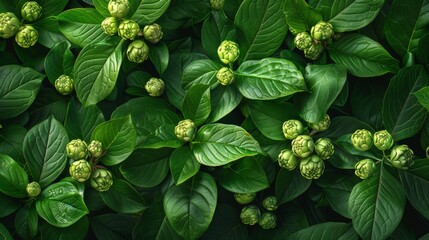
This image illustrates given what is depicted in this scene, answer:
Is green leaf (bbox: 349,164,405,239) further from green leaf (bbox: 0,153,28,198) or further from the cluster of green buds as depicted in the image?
green leaf (bbox: 0,153,28,198)

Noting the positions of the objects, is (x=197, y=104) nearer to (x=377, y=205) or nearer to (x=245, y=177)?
(x=245, y=177)

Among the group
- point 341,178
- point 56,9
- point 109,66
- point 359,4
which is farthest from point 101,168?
point 359,4

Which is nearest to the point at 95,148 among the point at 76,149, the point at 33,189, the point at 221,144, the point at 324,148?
the point at 76,149

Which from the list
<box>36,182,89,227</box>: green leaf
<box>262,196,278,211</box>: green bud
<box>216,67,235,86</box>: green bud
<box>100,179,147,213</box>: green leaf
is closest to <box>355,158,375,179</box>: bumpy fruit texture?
<box>262,196,278,211</box>: green bud

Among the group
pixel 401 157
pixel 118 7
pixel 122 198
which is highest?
pixel 118 7

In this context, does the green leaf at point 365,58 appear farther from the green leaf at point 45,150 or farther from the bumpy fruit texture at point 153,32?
the green leaf at point 45,150
